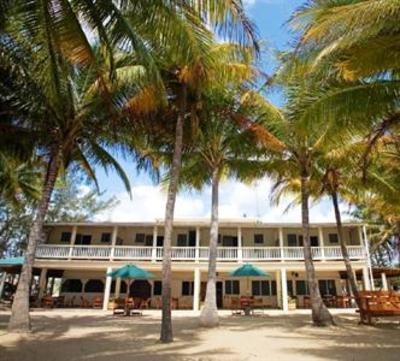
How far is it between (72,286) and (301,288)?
14948 millimetres

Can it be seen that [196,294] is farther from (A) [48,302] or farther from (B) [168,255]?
(B) [168,255]

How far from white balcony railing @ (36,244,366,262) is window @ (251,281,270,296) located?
2988 millimetres

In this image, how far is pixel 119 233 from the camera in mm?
25672

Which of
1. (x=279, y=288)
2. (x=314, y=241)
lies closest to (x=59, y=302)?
(x=279, y=288)

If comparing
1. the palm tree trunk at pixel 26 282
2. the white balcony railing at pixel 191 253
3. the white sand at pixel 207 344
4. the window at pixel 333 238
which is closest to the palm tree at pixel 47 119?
the palm tree trunk at pixel 26 282

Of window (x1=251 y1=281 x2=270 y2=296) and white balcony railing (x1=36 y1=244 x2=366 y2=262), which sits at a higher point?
white balcony railing (x1=36 y1=244 x2=366 y2=262)

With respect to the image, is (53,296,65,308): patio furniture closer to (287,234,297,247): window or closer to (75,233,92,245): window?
(75,233,92,245): window

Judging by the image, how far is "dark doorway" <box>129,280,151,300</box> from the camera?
24.8 meters

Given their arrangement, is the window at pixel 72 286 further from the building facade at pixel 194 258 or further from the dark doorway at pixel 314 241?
the dark doorway at pixel 314 241

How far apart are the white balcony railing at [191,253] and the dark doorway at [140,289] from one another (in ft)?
10.5

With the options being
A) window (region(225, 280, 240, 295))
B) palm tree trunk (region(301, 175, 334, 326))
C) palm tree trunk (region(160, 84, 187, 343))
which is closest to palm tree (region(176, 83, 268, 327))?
palm tree trunk (region(160, 84, 187, 343))

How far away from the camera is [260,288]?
2462 cm

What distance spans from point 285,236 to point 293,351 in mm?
17990

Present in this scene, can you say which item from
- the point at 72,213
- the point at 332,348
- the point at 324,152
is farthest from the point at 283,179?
the point at 72,213
